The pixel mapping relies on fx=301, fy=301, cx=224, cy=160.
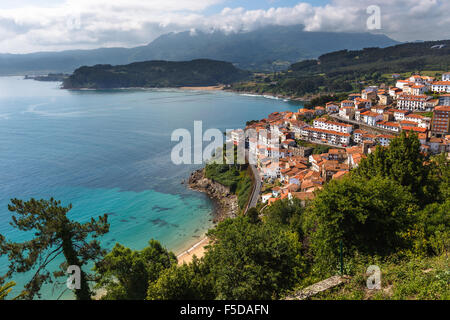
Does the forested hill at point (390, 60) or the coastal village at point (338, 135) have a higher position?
the forested hill at point (390, 60)

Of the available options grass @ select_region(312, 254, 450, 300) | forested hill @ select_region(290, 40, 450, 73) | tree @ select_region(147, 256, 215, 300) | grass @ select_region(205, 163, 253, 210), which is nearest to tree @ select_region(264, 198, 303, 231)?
tree @ select_region(147, 256, 215, 300)

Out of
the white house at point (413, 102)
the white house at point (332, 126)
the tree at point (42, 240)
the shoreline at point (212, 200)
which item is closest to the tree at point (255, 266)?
the tree at point (42, 240)

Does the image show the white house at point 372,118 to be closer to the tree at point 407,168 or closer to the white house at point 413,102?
the white house at point 413,102

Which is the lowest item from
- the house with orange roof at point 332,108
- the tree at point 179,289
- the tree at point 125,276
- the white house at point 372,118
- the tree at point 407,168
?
the tree at point 125,276

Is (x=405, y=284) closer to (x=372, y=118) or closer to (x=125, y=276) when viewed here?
(x=125, y=276)

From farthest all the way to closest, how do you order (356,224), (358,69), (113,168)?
(358,69), (113,168), (356,224)

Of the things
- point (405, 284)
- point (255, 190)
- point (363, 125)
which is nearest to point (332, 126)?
point (363, 125)
